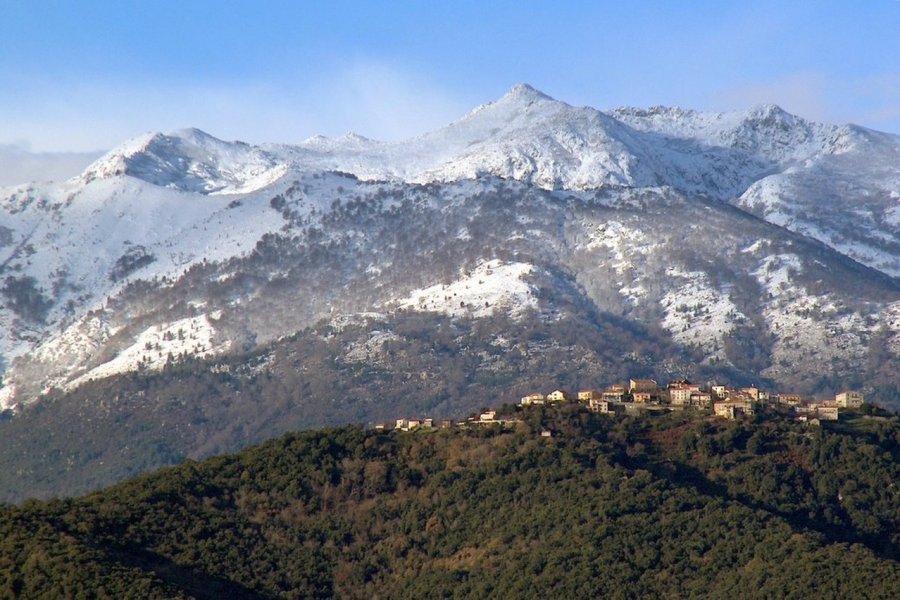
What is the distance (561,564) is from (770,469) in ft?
60.1

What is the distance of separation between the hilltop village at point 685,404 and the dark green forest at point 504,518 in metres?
2.74

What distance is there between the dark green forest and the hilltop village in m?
2.74

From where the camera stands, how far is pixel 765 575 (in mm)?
91000

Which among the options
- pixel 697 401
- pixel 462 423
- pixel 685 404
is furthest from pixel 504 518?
pixel 697 401

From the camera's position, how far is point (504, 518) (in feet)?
334

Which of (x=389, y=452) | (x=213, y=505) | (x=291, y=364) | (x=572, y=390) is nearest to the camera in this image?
(x=213, y=505)

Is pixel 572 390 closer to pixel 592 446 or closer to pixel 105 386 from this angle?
pixel 105 386

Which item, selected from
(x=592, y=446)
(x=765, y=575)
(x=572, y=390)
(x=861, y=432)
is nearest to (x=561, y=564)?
(x=765, y=575)

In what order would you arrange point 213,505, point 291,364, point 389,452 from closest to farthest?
point 213,505 < point 389,452 < point 291,364

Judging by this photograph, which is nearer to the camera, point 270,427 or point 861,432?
point 861,432

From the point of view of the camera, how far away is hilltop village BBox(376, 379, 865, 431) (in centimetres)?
11944

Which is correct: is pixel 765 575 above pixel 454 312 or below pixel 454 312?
below

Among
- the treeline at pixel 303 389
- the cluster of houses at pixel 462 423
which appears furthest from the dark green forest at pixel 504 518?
the treeline at pixel 303 389

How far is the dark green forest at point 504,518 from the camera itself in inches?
3593
